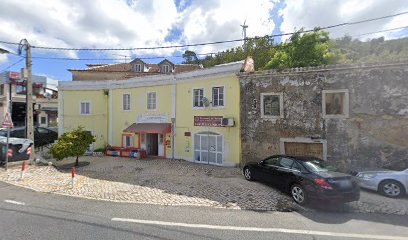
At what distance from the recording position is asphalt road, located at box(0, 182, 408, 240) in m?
5.38

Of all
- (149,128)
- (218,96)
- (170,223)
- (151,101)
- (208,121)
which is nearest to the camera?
(170,223)

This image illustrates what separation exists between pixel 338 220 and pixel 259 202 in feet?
7.20

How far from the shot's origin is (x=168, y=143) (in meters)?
16.7

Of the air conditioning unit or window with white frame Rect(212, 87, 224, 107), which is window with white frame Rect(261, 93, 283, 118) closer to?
the air conditioning unit

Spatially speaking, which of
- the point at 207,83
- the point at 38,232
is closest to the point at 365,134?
the point at 207,83

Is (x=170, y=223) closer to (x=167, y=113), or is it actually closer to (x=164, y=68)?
(x=167, y=113)

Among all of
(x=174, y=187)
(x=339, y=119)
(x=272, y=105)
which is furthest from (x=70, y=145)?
(x=339, y=119)

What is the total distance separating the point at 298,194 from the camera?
7777 millimetres

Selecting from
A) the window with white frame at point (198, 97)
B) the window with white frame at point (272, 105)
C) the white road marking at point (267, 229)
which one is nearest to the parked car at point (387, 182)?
the white road marking at point (267, 229)

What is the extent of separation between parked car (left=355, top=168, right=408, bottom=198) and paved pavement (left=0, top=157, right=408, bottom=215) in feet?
0.96

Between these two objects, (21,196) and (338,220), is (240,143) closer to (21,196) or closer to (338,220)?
(338,220)

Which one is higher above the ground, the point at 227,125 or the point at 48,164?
the point at 227,125

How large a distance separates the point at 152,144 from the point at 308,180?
1258cm

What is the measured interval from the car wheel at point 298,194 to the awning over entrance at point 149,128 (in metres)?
9.83
